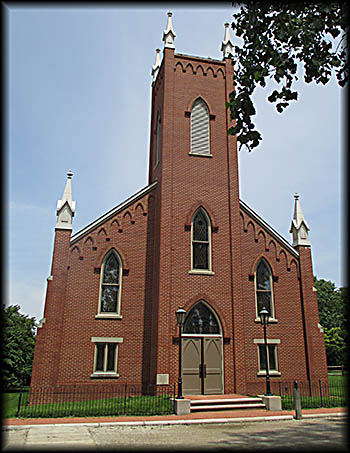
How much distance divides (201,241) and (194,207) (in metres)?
1.84

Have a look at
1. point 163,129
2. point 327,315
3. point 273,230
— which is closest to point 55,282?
point 163,129

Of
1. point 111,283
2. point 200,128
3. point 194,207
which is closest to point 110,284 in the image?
point 111,283

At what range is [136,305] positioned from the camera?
1984cm

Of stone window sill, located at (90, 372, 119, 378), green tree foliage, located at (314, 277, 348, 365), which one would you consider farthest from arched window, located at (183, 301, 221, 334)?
green tree foliage, located at (314, 277, 348, 365)

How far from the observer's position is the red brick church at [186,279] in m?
18.6

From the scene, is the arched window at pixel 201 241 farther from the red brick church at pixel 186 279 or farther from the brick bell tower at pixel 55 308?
the brick bell tower at pixel 55 308

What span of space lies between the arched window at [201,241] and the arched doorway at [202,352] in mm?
2075

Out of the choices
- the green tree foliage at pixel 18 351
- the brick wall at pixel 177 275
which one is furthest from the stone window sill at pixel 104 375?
the green tree foliage at pixel 18 351

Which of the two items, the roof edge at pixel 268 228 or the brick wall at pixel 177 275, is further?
the roof edge at pixel 268 228

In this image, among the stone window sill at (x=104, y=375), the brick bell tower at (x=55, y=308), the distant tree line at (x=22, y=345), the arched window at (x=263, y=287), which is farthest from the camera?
the distant tree line at (x=22, y=345)

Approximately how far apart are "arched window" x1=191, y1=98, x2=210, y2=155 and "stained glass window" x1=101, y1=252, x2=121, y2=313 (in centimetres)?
752

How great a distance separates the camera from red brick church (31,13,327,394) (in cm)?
1861

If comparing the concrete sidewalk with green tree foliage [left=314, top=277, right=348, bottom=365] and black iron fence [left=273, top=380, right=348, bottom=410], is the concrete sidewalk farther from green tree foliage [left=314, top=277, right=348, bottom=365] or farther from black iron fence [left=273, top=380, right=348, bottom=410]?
green tree foliage [left=314, top=277, right=348, bottom=365]

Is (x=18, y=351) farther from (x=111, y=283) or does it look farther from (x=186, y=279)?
(x=186, y=279)
